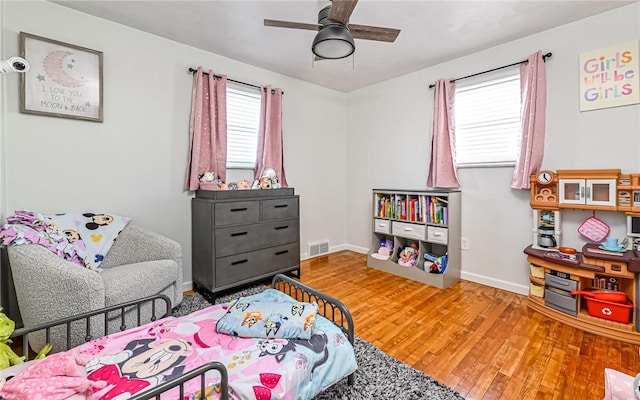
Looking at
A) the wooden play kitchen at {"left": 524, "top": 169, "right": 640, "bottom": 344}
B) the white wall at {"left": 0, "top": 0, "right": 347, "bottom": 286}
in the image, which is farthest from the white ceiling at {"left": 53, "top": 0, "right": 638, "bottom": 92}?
the wooden play kitchen at {"left": 524, "top": 169, "right": 640, "bottom": 344}

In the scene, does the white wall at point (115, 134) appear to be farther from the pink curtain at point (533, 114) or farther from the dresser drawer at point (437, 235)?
the pink curtain at point (533, 114)

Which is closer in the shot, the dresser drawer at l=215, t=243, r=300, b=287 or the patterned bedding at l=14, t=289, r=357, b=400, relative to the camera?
the patterned bedding at l=14, t=289, r=357, b=400

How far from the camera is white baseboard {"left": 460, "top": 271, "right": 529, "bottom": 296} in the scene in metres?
2.91

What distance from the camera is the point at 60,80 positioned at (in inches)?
92.0

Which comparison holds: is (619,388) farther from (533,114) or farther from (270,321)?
(533,114)

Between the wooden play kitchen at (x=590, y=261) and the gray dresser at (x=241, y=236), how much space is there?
2.35m

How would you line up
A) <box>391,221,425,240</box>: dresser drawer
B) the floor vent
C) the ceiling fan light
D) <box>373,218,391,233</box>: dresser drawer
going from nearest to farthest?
the ceiling fan light → <box>391,221,425,240</box>: dresser drawer → <box>373,218,391,233</box>: dresser drawer → the floor vent

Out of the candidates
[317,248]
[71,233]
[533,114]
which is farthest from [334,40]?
[317,248]

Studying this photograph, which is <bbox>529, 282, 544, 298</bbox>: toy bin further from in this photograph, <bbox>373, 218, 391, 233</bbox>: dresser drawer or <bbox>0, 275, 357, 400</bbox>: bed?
<bbox>0, 275, 357, 400</bbox>: bed

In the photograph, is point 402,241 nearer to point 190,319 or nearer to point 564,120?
point 564,120

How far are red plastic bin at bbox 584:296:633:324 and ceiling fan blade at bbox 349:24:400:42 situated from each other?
2462 millimetres

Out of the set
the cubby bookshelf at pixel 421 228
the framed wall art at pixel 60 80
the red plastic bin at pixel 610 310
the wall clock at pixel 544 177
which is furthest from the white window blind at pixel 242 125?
the red plastic bin at pixel 610 310

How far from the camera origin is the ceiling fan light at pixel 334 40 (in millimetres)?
1768

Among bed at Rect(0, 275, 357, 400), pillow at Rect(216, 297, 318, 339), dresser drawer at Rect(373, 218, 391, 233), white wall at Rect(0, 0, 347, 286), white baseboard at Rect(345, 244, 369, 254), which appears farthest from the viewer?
white baseboard at Rect(345, 244, 369, 254)
